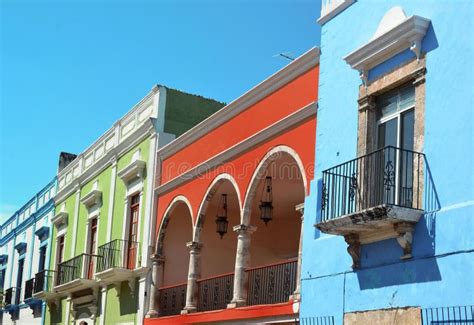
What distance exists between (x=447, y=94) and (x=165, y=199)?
357 inches

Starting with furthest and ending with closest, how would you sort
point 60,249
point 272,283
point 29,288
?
point 29,288 → point 60,249 → point 272,283

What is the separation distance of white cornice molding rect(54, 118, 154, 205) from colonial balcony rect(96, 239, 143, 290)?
2377mm

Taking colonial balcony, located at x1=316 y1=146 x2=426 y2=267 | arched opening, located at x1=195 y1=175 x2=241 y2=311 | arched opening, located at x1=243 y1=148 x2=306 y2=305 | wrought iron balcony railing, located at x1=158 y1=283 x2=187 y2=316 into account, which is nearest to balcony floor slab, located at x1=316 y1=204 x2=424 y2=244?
colonial balcony, located at x1=316 y1=146 x2=426 y2=267

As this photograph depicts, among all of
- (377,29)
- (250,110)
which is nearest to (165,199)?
(250,110)

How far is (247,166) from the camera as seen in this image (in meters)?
13.1

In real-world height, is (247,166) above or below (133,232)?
above

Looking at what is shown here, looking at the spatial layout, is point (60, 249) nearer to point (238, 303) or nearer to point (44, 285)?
point (44, 285)

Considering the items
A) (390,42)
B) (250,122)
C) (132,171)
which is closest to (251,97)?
(250,122)

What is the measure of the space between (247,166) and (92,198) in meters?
8.57

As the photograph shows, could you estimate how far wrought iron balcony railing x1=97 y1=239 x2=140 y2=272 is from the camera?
17.2 meters

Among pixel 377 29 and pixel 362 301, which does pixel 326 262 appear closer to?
pixel 362 301

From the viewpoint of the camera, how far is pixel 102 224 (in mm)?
19750

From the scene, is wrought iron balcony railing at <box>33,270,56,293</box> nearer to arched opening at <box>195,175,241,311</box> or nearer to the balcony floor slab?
arched opening at <box>195,175,241,311</box>

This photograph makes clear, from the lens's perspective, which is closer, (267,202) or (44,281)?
(267,202)
